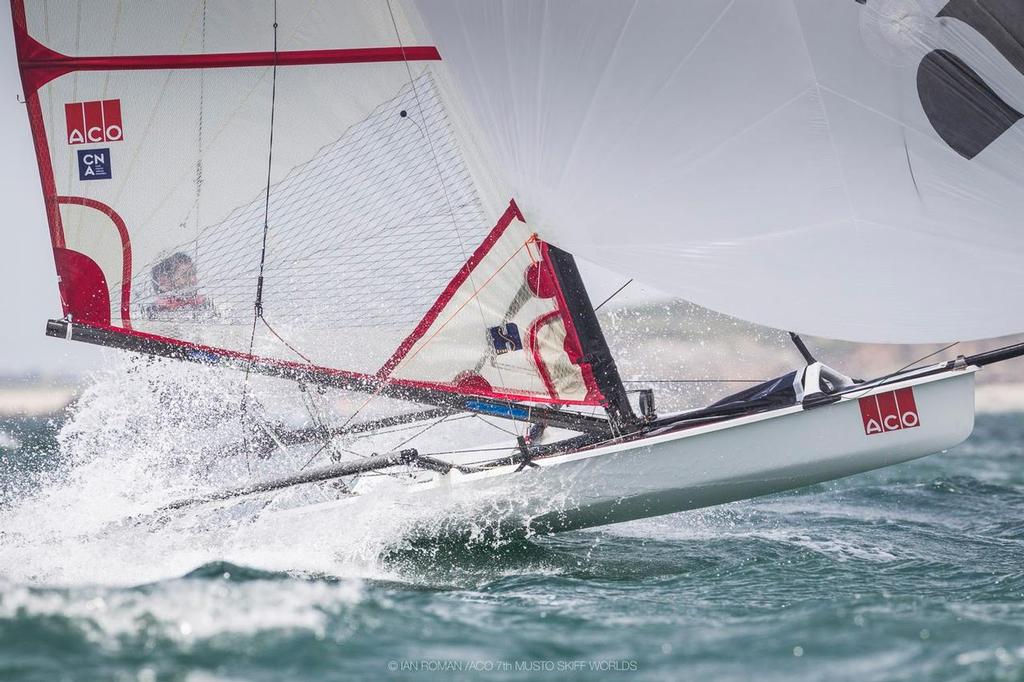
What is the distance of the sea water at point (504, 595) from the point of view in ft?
8.76

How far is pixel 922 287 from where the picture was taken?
157 inches

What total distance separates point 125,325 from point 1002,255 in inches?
147

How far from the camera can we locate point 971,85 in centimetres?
380

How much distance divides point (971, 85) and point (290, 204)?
285 cm

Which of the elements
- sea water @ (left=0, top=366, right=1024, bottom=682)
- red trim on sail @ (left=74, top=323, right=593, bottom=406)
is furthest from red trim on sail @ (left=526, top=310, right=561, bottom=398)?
sea water @ (left=0, top=366, right=1024, bottom=682)

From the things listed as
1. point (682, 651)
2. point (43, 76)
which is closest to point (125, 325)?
point (43, 76)

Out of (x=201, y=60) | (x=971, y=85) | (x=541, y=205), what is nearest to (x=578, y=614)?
(x=541, y=205)

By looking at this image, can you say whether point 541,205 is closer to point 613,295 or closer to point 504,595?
point 613,295

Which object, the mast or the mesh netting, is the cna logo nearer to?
the mast

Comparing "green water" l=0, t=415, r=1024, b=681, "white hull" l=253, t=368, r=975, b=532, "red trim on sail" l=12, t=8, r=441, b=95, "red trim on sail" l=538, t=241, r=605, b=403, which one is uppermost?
"red trim on sail" l=12, t=8, r=441, b=95

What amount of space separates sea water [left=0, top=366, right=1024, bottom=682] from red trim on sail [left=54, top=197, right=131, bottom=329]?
1.82 ft

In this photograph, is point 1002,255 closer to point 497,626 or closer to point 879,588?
point 879,588

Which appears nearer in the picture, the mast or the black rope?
the mast

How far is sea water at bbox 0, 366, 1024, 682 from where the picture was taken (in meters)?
2.67
